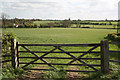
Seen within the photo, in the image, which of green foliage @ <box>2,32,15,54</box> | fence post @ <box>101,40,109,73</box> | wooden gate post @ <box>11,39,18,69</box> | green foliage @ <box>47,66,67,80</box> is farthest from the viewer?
green foliage @ <box>2,32,15,54</box>

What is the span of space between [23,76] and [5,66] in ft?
4.07

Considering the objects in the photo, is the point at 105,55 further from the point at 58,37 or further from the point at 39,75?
the point at 58,37

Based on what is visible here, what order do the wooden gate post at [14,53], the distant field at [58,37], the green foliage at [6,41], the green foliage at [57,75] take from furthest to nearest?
the distant field at [58,37] → the green foliage at [6,41] → the wooden gate post at [14,53] → the green foliage at [57,75]

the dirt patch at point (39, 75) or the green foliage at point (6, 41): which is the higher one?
the green foliage at point (6, 41)

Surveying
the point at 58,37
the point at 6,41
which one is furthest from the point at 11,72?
the point at 58,37

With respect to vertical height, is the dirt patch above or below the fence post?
below

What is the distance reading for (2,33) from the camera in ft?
24.6

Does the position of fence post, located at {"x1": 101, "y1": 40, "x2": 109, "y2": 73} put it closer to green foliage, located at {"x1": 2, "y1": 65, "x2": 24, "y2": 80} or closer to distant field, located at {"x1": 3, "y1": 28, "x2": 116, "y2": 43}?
green foliage, located at {"x1": 2, "y1": 65, "x2": 24, "y2": 80}

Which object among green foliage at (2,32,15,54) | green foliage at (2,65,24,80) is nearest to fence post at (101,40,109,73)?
green foliage at (2,65,24,80)

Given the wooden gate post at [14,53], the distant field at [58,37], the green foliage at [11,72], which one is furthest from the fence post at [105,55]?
the distant field at [58,37]

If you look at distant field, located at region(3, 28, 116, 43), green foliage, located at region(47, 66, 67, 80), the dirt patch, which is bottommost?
the dirt patch

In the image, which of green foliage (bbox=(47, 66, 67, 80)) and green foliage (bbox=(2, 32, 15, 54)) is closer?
green foliage (bbox=(47, 66, 67, 80))

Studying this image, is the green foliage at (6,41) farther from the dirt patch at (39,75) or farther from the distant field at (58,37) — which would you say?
the distant field at (58,37)

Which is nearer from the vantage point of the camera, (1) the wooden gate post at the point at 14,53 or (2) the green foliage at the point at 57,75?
(2) the green foliage at the point at 57,75
